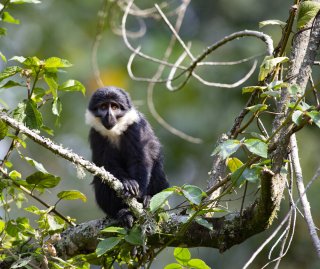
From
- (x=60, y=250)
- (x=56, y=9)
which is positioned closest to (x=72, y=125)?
(x=56, y=9)

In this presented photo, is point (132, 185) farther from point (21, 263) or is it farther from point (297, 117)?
point (297, 117)

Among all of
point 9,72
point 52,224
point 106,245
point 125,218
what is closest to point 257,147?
point 106,245

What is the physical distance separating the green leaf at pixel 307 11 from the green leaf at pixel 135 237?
159 centimetres

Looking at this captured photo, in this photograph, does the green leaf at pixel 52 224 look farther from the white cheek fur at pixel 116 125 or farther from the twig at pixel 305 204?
the white cheek fur at pixel 116 125

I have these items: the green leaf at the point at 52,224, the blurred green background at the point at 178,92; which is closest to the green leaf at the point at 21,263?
the green leaf at the point at 52,224

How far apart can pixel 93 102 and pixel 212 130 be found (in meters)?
7.08

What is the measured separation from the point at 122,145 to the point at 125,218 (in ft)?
3.86

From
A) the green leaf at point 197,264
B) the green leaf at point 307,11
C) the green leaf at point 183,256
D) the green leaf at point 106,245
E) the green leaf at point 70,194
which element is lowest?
the green leaf at point 197,264

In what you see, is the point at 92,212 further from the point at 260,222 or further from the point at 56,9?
the point at 260,222

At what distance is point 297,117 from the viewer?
321cm

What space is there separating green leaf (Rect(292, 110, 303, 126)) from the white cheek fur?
9.86ft

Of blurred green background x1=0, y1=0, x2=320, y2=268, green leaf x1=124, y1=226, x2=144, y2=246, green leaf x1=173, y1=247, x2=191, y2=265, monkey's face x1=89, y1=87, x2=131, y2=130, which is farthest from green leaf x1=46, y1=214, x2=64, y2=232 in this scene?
blurred green background x1=0, y1=0, x2=320, y2=268

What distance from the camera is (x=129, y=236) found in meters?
3.91

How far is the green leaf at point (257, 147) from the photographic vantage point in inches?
130
